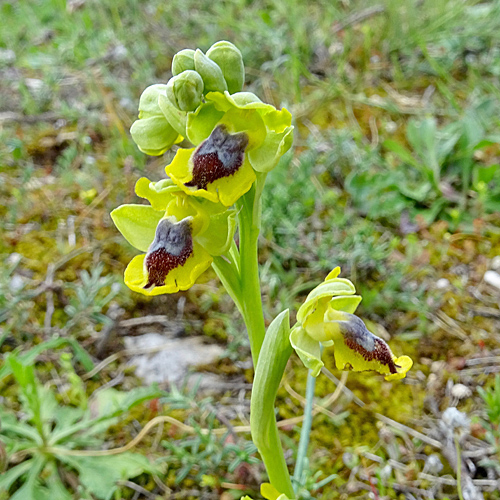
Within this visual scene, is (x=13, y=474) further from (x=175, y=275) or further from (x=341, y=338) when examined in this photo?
(x=341, y=338)

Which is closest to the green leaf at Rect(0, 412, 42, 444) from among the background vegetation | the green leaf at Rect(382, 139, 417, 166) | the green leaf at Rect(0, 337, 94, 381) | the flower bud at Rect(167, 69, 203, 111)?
the background vegetation

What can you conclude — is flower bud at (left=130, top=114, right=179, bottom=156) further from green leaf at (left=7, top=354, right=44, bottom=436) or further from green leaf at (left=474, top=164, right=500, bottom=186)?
green leaf at (left=474, top=164, right=500, bottom=186)

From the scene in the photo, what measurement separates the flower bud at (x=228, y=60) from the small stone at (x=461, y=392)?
1.11 m

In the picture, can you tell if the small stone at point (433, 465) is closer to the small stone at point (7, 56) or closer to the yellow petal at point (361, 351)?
the yellow petal at point (361, 351)

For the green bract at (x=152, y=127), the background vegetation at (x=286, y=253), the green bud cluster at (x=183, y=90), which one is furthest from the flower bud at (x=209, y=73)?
the background vegetation at (x=286, y=253)

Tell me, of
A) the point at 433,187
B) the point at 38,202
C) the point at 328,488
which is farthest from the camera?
the point at 38,202

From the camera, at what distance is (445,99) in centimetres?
274

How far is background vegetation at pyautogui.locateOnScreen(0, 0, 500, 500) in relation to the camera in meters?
1.47

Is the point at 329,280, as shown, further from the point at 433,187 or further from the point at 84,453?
the point at 433,187

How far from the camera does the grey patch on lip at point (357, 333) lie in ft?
3.40

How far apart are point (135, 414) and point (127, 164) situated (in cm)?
107

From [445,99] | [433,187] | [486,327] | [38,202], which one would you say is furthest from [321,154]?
[38,202]

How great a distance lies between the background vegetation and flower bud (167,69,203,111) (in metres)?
0.83

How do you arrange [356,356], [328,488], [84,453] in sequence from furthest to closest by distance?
[84,453] < [328,488] < [356,356]
